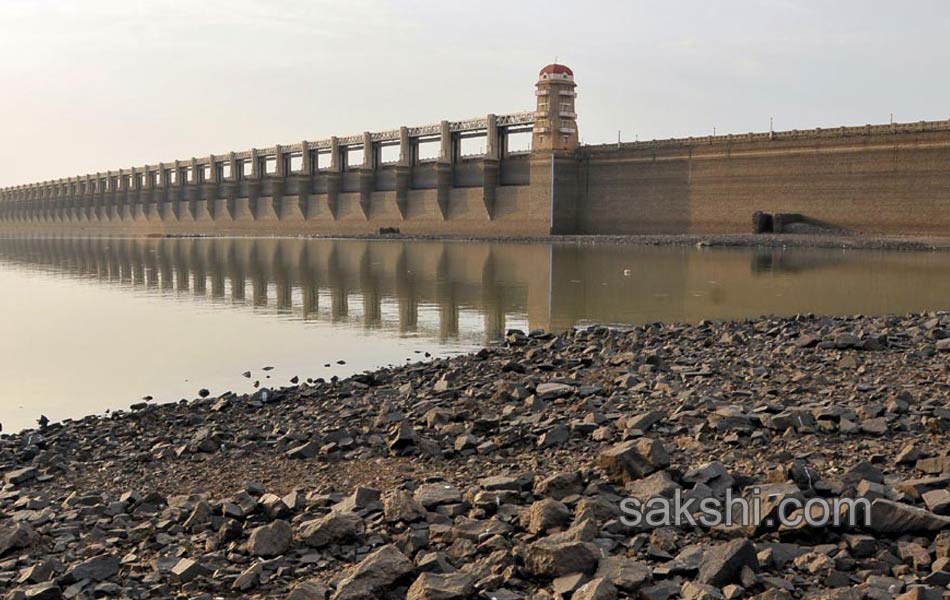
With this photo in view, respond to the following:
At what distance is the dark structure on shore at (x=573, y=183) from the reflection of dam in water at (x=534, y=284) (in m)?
7.35

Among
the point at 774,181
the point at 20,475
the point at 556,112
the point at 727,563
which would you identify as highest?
the point at 556,112

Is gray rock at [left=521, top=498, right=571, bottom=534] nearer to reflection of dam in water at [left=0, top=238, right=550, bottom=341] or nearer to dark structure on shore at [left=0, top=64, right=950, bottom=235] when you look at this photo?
reflection of dam in water at [left=0, top=238, right=550, bottom=341]

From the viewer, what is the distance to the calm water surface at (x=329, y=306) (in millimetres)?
14180

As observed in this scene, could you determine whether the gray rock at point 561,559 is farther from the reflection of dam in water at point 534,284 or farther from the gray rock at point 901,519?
the reflection of dam in water at point 534,284

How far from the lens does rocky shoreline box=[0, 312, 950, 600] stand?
4.85m

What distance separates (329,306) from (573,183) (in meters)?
48.4

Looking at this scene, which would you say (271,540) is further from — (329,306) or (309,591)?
(329,306)

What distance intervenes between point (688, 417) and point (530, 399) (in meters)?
1.85

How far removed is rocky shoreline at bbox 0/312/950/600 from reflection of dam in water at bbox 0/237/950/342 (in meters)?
8.43

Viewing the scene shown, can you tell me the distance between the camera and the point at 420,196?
8069 cm

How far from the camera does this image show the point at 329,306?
23766 mm

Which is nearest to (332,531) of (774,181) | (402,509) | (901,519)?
(402,509)

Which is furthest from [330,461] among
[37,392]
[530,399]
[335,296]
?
[335,296]

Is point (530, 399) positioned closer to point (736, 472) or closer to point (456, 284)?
point (736, 472)
